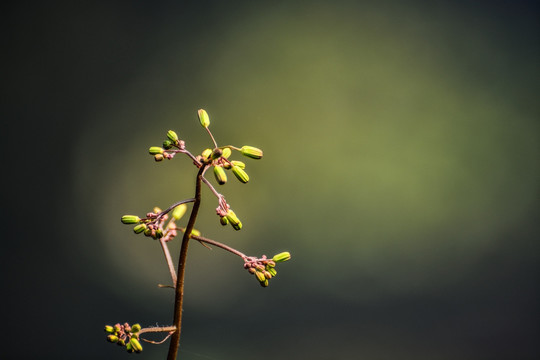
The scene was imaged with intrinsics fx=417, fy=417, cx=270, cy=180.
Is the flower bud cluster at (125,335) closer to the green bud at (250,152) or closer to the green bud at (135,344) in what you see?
the green bud at (135,344)

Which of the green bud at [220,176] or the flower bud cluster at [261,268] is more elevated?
the green bud at [220,176]

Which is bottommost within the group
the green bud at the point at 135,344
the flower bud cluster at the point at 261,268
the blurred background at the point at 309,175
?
the green bud at the point at 135,344

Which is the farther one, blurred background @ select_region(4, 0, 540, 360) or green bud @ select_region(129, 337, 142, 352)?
blurred background @ select_region(4, 0, 540, 360)

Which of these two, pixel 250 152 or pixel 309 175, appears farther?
pixel 309 175

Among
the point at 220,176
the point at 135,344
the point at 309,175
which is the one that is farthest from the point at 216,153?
the point at 309,175

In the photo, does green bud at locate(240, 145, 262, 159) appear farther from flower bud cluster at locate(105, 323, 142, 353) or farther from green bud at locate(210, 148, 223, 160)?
flower bud cluster at locate(105, 323, 142, 353)

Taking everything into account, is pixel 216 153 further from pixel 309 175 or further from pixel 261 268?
pixel 309 175

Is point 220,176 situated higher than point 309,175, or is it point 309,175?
point 309,175

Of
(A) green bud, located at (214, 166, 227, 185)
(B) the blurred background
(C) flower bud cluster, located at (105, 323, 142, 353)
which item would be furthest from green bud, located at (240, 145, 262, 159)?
(B) the blurred background

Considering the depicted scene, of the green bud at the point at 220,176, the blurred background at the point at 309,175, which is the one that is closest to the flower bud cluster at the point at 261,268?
the green bud at the point at 220,176
